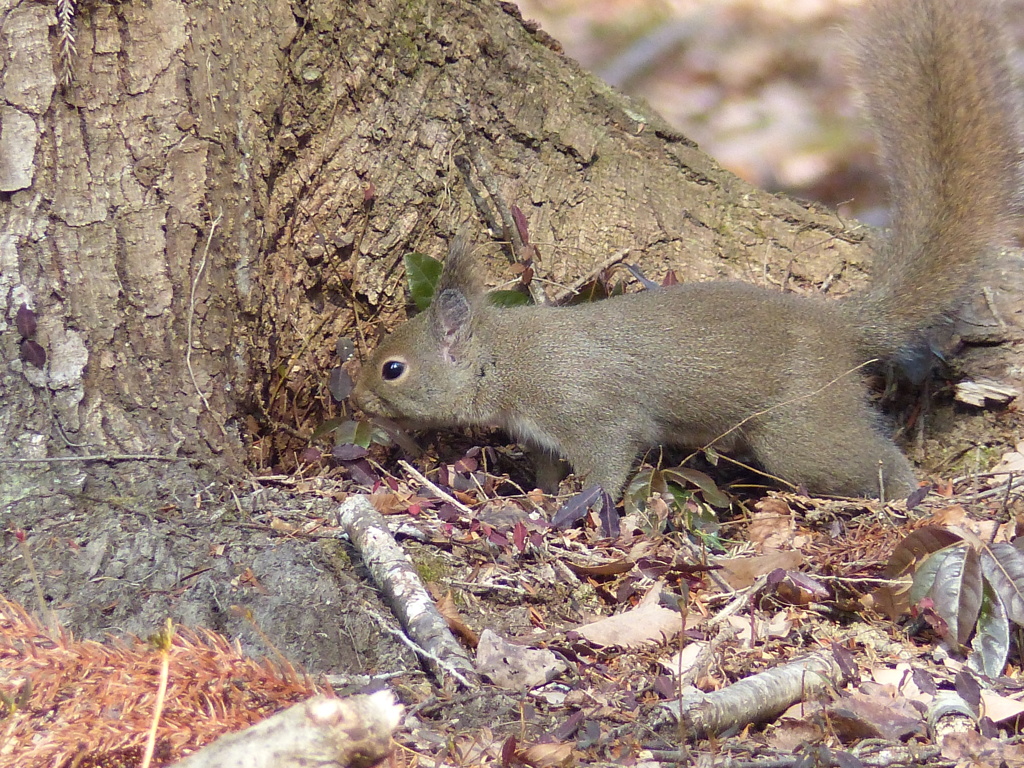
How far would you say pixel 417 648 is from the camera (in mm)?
2486

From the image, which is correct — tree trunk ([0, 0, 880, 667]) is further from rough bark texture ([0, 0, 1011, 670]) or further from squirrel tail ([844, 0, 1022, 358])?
squirrel tail ([844, 0, 1022, 358])

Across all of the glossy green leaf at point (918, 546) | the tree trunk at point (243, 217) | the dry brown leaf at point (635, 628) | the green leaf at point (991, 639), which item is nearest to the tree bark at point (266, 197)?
the tree trunk at point (243, 217)

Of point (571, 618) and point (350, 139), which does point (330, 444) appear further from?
point (571, 618)

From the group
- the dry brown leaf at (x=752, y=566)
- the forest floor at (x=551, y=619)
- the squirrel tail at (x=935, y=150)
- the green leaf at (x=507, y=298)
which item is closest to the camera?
the forest floor at (x=551, y=619)

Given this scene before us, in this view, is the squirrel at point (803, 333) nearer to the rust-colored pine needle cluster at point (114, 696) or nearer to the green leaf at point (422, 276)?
the green leaf at point (422, 276)

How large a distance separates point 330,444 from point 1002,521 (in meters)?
2.67

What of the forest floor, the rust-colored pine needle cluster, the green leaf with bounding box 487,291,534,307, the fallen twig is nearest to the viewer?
the rust-colored pine needle cluster

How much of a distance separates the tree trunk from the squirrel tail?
679 mm

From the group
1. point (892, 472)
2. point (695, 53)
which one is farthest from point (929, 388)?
point (695, 53)

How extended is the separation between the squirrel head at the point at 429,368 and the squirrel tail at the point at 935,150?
164 cm

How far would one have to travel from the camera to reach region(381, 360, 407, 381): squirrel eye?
174 inches

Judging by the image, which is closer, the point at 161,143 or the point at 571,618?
the point at 571,618

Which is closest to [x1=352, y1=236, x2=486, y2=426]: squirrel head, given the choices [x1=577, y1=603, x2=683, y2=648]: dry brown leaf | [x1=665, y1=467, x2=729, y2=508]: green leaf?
[x1=665, y1=467, x2=729, y2=508]: green leaf

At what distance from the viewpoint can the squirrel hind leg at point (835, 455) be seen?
157 inches
